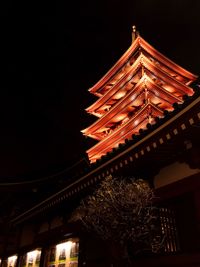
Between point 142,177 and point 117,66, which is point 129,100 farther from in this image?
point 142,177

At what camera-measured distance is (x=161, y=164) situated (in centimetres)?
728

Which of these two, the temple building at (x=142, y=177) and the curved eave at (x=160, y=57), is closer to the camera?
the temple building at (x=142, y=177)

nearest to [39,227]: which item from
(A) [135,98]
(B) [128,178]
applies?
(B) [128,178]

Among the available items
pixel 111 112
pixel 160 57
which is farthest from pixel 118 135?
pixel 160 57

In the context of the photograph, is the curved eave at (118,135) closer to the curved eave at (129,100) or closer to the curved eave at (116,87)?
the curved eave at (129,100)

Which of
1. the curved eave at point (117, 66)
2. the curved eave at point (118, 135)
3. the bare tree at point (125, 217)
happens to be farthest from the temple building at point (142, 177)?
the bare tree at point (125, 217)

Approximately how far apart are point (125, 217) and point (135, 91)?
11.3m

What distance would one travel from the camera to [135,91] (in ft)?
53.0

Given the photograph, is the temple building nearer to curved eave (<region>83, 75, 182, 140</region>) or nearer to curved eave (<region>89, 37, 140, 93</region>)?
curved eave (<region>83, 75, 182, 140</region>)

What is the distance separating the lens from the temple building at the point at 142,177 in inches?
243

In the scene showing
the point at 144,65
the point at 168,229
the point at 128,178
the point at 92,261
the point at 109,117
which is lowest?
the point at 92,261

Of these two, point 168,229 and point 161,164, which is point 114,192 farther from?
point 168,229

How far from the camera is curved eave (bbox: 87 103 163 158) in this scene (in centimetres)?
1517

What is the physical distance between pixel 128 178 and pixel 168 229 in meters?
1.78
